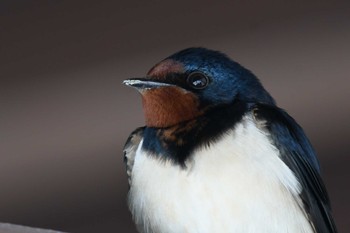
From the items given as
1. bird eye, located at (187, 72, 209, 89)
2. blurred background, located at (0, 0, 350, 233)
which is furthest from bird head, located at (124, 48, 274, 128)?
blurred background, located at (0, 0, 350, 233)

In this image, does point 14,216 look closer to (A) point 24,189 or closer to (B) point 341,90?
(A) point 24,189

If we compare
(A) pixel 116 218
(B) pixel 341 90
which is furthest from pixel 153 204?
A: (A) pixel 116 218

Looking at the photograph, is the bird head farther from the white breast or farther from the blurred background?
the blurred background

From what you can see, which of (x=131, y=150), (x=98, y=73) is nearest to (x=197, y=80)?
(x=131, y=150)

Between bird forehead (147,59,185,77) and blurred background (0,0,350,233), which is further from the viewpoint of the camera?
blurred background (0,0,350,233)

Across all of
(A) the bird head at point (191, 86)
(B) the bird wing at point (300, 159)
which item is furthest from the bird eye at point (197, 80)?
(B) the bird wing at point (300, 159)

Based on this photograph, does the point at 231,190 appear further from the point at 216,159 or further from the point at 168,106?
the point at 168,106

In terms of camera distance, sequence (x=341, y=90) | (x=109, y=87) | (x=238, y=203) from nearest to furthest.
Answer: (x=238, y=203), (x=341, y=90), (x=109, y=87)
